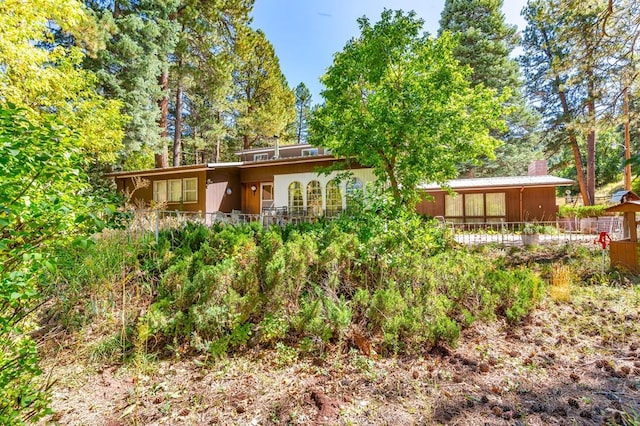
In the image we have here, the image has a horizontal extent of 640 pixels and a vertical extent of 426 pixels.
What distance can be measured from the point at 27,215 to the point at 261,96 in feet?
86.9

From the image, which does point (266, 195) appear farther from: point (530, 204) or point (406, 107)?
point (530, 204)

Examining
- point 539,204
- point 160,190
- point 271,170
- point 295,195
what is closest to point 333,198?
point 295,195

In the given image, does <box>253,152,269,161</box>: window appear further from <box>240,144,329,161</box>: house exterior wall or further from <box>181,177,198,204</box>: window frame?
<box>181,177,198,204</box>: window frame

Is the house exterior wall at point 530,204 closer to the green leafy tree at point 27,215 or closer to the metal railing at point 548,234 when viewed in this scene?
the metal railing at point 548,234

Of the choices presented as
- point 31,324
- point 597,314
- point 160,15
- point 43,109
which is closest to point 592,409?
point 597,314

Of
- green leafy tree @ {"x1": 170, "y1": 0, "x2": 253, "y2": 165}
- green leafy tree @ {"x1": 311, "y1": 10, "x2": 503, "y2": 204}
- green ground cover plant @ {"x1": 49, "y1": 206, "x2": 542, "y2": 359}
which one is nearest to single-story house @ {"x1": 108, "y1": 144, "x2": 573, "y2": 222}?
green leafy tree @ {"x1": 311, "y1": 10, "x2": 503, "y2": 204}

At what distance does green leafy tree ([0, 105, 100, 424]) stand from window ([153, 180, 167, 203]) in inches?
622

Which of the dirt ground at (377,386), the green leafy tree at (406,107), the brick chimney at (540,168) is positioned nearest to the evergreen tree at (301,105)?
the brick chimney at (540,168)

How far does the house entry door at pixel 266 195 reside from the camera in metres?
15.7

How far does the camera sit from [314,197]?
14125 mm

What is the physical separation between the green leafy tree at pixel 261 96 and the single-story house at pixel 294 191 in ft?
30.6

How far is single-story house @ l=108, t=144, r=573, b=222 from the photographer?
1380cm

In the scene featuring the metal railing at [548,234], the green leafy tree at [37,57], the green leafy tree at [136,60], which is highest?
the green leafy tree at [136,60]

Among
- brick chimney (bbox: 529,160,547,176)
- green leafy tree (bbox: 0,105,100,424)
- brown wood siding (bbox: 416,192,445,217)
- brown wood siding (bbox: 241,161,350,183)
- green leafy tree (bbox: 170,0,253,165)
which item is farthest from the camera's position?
green leafy tree (bbox: 170,0,253,165)
